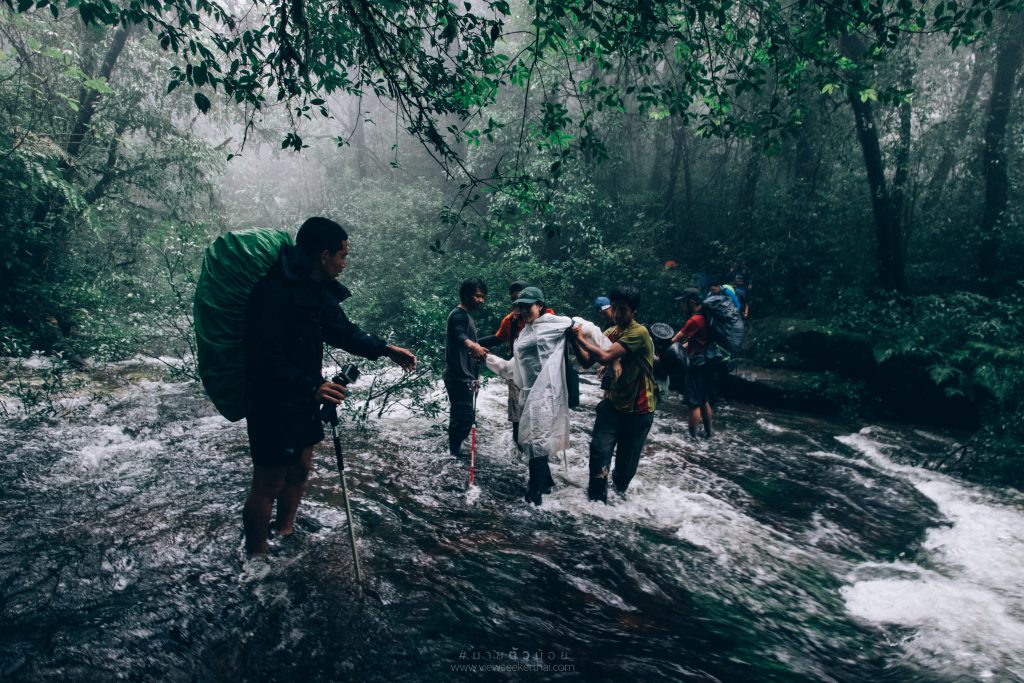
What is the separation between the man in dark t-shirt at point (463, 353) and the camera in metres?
5.66

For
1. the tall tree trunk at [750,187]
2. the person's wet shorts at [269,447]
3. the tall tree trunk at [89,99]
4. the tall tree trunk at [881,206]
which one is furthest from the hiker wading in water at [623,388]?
the tall tree trunk at [750,187]

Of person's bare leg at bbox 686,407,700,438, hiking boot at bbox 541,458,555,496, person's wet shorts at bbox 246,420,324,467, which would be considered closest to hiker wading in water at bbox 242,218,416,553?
person's wet shorts at bbox 246,420,324,467

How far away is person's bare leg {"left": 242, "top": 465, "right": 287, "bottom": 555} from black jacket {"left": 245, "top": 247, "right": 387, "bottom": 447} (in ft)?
0.85

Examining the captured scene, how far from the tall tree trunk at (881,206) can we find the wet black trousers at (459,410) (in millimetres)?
9611

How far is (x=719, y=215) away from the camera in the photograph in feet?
53.5

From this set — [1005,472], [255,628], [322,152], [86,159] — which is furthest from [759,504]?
[322,152]

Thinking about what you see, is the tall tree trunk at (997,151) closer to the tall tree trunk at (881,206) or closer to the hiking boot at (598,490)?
the tall tree trunk at (881,206)

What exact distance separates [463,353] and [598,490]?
2006mm

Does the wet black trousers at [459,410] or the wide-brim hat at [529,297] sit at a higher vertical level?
the wide-brim hat at [529,297]

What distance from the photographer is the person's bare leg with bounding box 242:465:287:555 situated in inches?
126

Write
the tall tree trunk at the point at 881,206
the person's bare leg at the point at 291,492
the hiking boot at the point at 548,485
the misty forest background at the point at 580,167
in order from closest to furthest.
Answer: the person's bare leg at the point at 291,492 < the misty forest background at the point at 580,167 < the hiking boot at the point at 548,485 < the tall tree trunk at the point at 881,206

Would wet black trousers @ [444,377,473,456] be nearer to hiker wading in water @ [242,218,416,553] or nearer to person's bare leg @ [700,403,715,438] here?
hiker wading in water @ [242,218,416,553]

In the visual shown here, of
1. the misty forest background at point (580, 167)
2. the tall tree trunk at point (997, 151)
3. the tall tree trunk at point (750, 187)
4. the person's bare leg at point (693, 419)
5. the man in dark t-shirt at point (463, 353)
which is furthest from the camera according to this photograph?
the tall tree trunk at point (750, 187)

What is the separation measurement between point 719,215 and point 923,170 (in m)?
5.58
